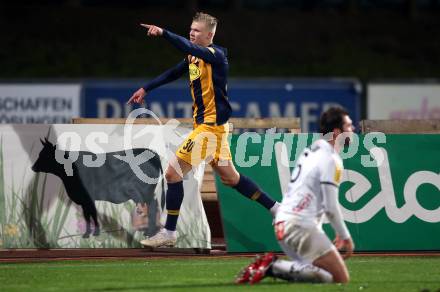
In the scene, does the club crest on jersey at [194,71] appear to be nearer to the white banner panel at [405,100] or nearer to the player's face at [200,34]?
the player's face at [200,34]

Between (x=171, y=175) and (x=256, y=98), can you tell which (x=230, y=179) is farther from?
(x=256, y=98)

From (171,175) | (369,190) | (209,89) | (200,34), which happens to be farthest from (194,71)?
(369,190)

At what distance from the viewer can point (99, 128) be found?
1305cm

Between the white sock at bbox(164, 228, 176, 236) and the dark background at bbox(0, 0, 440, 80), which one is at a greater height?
the dark background at bbox(0, 0, 440, 80)

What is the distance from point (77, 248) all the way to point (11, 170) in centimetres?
115

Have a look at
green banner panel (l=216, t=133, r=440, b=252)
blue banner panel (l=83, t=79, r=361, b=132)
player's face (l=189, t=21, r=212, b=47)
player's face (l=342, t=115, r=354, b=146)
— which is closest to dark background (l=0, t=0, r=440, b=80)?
blue banner panel (l=83, t=79, r=361, b=132)

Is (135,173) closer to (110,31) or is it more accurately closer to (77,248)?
(77,248)

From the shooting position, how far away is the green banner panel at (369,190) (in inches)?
506

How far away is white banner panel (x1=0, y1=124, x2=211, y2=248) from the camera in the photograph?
13.0 m

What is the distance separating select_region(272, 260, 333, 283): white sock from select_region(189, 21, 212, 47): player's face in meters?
3.02

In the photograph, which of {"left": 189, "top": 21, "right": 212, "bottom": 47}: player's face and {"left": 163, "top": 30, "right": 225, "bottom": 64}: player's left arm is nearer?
{"left": 163, "top": 30, "right": 225, "bottom": 64}: player's left arm

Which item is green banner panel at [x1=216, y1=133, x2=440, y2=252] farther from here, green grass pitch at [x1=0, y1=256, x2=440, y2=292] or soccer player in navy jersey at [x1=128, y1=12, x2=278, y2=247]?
soccer player in navy jersey at [x1=128, y1=12, x2=278, y2=247]

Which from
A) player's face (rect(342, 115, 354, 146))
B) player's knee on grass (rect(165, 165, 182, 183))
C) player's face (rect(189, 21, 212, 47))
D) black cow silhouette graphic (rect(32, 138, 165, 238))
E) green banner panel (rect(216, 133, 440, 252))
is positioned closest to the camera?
player's face (rect(342, 115, 354, 146))

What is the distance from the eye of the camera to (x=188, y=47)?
1105 centimetres
